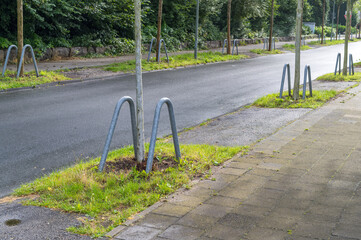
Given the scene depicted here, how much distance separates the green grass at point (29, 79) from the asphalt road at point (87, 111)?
0.60 metres

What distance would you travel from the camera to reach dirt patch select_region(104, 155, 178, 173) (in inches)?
240

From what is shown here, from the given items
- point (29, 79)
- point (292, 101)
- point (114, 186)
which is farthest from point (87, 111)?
point (114, 186)

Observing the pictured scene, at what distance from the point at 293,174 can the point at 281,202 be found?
1076mm

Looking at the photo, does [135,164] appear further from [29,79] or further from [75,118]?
[29,79]

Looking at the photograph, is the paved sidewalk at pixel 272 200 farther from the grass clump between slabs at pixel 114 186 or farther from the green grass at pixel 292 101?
the green grass at pixel 292 101

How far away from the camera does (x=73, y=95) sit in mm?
13555

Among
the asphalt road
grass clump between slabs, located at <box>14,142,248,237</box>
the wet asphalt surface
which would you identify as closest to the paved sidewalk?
grass clump between slabs, located at <box>14,142,248,237</box>

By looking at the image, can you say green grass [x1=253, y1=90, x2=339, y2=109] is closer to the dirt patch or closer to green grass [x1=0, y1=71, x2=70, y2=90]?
the dirt patch

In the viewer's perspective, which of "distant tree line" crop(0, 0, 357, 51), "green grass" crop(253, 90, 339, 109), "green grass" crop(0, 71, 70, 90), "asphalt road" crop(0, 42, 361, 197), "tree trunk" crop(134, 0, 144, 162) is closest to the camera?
"tree trunk" crop(134, 0, 144, 162)

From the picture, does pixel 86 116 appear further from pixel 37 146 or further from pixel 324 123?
pixel 324 123

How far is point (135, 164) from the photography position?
629 centimetres

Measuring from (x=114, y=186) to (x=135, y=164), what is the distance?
2.52ft

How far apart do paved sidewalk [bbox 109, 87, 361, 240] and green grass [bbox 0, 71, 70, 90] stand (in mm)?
9276

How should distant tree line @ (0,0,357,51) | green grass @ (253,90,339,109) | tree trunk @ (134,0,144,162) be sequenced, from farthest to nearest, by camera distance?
distant tree line @ (0,0,357,51)
green grass @ (253,90,339,109)
tree trunk @ (134,0,144,162)
